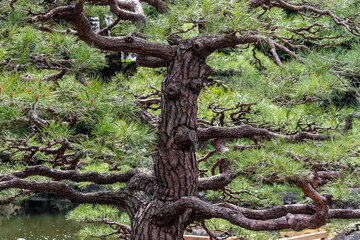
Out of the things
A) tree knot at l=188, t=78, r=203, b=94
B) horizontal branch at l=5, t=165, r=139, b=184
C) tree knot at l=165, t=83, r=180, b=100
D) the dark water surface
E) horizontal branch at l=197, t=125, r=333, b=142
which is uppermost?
tree knot at l=188, t=78, r=203, b=94

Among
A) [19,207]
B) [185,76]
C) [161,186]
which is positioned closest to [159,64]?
[185,76]

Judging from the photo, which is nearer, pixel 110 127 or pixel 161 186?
pixel 110 127

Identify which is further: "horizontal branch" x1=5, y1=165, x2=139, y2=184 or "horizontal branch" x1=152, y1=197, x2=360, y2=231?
"horizontal branch" x1=5, y1=165, x2=139, y2=184

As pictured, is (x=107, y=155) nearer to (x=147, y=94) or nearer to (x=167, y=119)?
(x=167, y=119)

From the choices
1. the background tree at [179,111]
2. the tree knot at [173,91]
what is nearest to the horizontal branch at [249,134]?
the background tree at [179,111]

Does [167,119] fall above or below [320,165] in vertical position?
above

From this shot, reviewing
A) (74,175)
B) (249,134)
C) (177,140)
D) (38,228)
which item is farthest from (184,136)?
(38,228)

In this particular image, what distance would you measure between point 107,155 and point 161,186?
0.36 meters

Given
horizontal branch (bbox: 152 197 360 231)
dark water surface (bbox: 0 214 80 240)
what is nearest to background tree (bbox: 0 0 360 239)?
horizontal branch (bbox: 152 197 360 231)

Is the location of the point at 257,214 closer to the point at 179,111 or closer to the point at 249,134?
the point at 249,134

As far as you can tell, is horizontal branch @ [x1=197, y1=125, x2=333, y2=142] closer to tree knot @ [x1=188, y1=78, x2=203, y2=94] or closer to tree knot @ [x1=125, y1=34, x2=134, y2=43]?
tree knot @ [x1=188, y1=78, x2=203, y2=94]

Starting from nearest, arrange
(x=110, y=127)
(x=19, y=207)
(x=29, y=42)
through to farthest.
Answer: (x=110, y=127) → (x=29, y=42) → (x=19, y=207)

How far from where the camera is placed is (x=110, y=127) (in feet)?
3.82

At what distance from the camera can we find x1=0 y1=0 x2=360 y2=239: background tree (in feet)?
3.99
